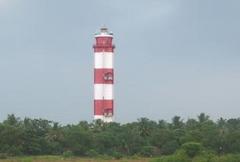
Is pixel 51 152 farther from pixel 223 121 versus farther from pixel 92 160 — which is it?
pixel 223 121

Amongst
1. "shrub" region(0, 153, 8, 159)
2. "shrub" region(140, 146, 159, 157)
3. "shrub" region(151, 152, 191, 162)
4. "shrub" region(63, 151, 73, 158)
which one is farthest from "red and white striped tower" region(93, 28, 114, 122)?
"shrub" region(151, 152, 191, 162)

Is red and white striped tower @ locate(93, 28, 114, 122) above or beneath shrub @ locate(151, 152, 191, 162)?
above

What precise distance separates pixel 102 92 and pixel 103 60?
2.49m

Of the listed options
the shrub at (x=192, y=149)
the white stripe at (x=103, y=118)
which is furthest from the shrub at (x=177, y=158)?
the white stripe at (x=103, y=118)

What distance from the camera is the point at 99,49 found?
56.1 m

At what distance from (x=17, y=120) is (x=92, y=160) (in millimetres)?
13012

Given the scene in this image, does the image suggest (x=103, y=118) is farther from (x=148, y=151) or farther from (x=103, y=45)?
(x=148, y=151)

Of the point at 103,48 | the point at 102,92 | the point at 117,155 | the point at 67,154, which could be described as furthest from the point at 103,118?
the point at 67,154

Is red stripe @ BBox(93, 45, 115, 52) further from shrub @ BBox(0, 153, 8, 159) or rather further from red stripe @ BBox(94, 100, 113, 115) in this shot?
shrub @ BBox(0, 153, 8, 159)

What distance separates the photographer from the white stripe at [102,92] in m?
55.3

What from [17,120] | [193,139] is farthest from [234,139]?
[17,120]

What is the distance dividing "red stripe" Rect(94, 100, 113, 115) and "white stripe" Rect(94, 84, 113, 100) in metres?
0.30

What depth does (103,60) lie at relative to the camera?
56.0 meters

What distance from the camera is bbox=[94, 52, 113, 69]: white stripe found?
55.9 meters
